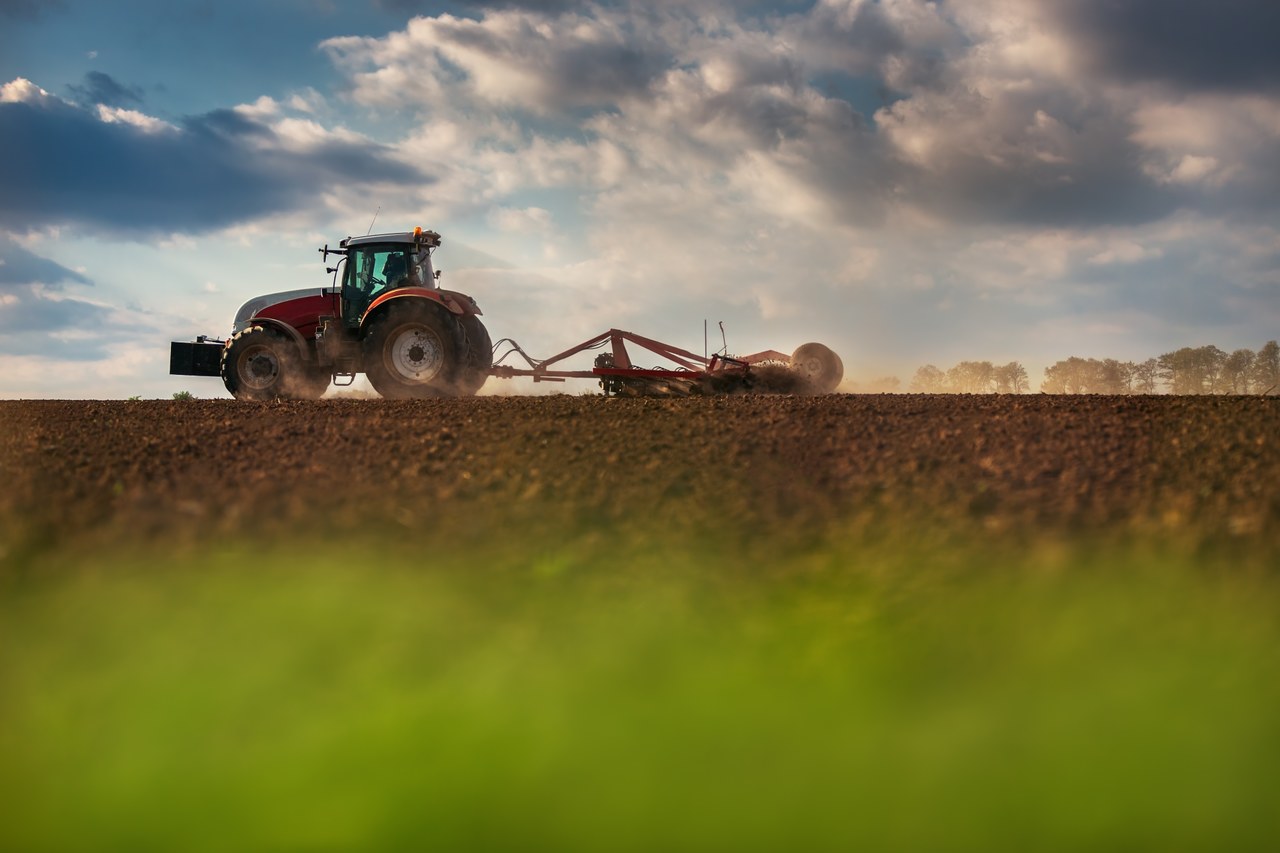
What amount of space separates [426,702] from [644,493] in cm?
194

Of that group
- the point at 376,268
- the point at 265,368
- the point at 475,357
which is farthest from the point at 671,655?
the point at 265,368

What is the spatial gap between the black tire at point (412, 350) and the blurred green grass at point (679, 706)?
8876mm

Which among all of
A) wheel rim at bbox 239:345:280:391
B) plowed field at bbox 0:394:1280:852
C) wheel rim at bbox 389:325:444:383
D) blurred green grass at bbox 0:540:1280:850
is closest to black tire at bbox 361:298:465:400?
wheel rim at bbox 389:325:444:383

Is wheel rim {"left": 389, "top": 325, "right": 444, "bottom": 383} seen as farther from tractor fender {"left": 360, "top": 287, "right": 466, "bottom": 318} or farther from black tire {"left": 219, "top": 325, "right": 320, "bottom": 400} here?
black tire {"left": 219, "top": 325, "right": 320, "bottom": 400}

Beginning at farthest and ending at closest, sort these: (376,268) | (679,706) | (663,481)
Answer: (376,268) < (663,481) < (679,706)

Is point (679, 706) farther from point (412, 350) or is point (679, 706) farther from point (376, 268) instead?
point (376, 268)

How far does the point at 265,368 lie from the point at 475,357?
3082mm

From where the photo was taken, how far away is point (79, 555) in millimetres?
3646

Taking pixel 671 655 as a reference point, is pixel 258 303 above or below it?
above

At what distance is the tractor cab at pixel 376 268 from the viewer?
12641 millimetres

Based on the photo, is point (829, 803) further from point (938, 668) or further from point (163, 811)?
point (163, 811)

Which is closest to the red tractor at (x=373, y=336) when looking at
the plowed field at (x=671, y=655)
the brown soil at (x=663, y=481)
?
the brown soil at (x=663, y=481)

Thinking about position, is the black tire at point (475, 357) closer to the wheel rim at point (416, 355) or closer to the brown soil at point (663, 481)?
the wheel rim at point (416, 355)

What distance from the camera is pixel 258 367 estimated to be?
12.9m
